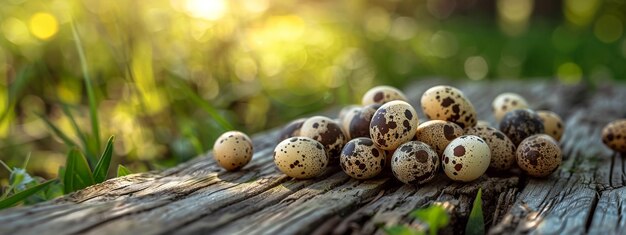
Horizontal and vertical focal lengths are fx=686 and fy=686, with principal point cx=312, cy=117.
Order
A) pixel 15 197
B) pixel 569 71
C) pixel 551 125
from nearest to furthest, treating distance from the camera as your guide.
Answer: pixel 15 197, pixel 551 125, pixel 569 71

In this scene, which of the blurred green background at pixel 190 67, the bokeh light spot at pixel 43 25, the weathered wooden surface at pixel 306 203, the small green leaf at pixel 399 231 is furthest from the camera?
the bokeh light spot at pixel 43 25

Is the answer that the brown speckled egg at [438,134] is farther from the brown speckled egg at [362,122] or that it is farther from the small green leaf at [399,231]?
the small green leaf at [399,231]

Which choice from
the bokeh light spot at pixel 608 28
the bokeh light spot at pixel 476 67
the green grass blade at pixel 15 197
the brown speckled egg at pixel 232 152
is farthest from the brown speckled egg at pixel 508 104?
the bokeh light spot at pixel 608 28

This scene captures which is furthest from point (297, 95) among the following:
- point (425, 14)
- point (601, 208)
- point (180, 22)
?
point (425, 14)

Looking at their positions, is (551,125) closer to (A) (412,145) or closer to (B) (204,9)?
(A) (412,145)

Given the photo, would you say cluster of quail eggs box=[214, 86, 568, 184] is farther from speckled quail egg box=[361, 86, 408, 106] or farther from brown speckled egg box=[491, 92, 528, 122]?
brown speckled egg box=[491, 92, 528, 122]

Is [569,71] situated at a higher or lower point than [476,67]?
lower

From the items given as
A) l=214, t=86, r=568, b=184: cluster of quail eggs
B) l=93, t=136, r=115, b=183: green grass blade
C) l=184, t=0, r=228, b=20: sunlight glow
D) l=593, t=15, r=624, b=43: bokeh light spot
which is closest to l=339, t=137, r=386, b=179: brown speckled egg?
l=214, t=86, r=568, b=184: cluster of quail eggs

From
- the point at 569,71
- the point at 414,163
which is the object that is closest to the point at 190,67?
the point at 414,163
